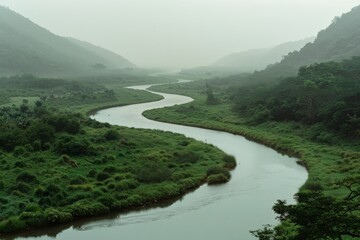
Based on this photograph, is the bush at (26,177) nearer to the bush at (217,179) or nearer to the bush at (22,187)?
the bush at (22,187)

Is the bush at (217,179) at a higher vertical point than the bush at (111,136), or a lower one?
lower

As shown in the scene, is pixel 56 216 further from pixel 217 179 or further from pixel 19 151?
pixel 19 151

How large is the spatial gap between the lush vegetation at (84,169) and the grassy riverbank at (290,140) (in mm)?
12796

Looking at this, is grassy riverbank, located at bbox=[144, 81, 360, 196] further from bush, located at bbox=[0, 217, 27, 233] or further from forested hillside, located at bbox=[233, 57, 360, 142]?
bush, located at bbox=[0, 217, 27, 233]

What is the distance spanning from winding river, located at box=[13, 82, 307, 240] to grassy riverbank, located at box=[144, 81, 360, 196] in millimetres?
2948

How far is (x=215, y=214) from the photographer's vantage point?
44.6 meters

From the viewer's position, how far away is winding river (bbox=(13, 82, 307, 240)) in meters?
39.6

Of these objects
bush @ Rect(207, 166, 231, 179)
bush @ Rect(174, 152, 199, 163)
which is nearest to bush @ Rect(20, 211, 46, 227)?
bush @ Rect(207, 166, 231, 179)

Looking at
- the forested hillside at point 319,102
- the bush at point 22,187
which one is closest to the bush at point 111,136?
the bush at point 22,187

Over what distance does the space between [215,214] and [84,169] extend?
2058cm

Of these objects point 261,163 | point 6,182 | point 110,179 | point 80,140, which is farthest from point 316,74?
point 6,182

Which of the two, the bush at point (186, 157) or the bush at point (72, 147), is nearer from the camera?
the bush at point (72, 147)

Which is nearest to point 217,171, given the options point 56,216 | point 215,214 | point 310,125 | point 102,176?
point 215,214

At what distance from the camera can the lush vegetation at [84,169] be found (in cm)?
4328
